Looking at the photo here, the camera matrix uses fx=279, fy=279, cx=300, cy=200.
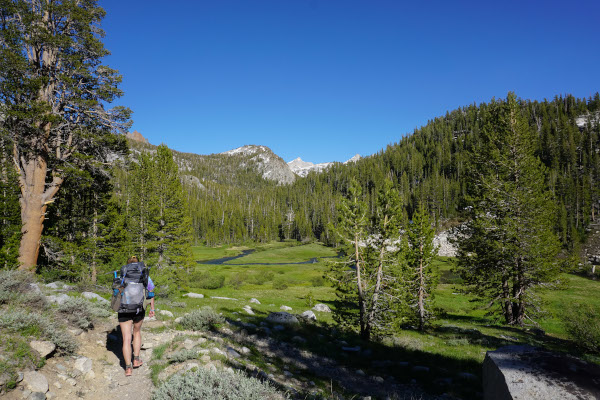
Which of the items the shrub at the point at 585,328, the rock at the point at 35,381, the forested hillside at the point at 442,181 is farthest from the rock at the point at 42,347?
the forested hillside at the point at 442,181

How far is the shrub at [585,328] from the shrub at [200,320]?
1765 cm

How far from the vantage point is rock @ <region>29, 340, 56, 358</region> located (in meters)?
5.87

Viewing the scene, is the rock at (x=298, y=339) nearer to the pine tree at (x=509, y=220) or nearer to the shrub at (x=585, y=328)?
the shrub at (x=585, y=328)

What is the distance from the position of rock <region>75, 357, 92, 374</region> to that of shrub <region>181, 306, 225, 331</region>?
437 cm

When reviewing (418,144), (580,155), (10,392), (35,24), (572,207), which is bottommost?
(10,392)

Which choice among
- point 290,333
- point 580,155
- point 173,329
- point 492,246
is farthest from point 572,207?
point 173,329

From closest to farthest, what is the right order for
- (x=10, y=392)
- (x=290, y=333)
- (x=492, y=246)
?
(x=10, y=392) < (x=290, y=333) < (x=492, y=246)

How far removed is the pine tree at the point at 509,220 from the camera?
18.7 meters

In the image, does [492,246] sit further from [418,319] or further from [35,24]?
[35,24]

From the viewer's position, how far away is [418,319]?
859 inches

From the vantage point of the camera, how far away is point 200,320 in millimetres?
11188

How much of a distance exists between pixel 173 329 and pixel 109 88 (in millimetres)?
16118

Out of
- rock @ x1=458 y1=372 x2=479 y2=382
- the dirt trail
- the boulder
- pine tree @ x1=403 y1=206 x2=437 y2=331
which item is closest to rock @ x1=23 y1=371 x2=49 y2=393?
the dirt trail

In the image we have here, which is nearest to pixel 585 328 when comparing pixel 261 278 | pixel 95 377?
pixel 95 377
